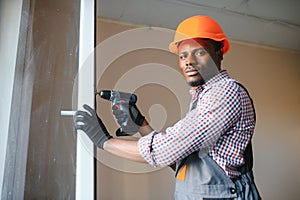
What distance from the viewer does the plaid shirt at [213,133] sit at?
28.1 inches

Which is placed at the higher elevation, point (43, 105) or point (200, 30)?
point (200, 30)

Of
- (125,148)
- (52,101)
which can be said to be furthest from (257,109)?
(52,101)

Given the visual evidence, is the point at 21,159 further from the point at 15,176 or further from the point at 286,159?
the point at 286,159

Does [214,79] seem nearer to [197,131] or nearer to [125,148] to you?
[197,131]

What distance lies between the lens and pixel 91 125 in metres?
0.76

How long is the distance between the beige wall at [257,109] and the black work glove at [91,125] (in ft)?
2.92

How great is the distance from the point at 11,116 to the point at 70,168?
241 millimetres

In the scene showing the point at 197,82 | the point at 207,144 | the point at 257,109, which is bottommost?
the point at 207,144

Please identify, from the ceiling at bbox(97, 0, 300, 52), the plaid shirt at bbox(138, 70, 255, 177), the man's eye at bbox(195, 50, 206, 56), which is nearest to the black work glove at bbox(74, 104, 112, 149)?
the plaid shirt at bbox(138, 70, 255, 177)

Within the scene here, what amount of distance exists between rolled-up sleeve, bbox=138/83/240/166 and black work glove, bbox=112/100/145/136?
0.18 meters

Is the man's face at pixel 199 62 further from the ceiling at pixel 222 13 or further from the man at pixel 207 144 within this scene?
the ceiling at pixel 222 13

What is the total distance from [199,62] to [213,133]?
0.29 metres

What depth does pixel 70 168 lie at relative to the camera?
0.71m

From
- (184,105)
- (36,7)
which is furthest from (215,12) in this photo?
(36,7)
